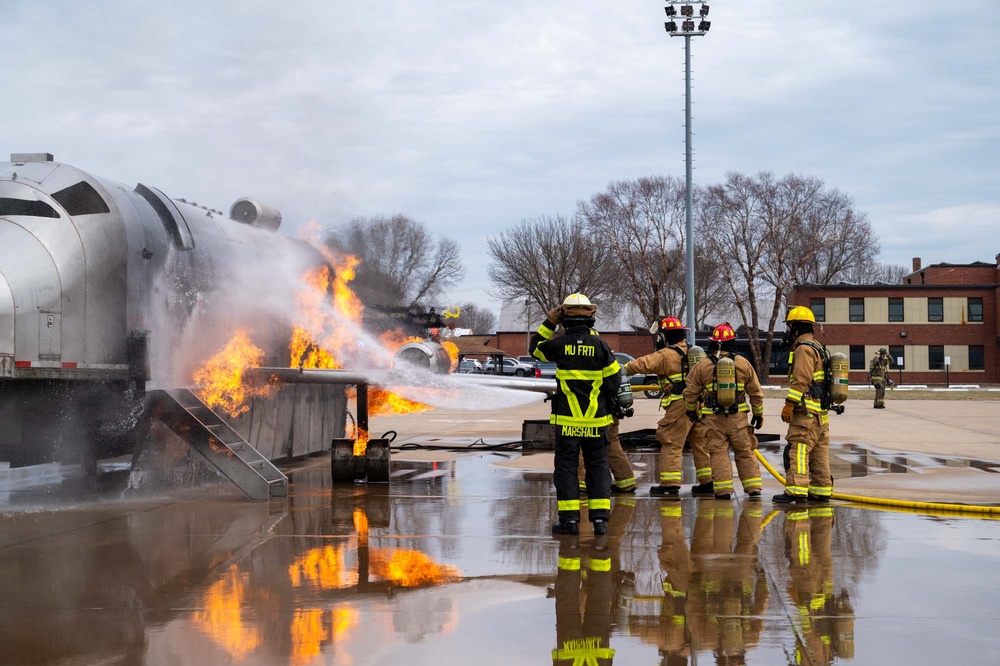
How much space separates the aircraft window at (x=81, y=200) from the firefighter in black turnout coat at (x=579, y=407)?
183 inches

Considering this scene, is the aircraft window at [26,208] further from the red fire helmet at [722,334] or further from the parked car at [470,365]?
the parked car at [470,365]

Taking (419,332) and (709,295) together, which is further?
(709,295)

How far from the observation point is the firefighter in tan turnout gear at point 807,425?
31.4 ft

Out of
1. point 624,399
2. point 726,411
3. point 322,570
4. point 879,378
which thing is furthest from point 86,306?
point 879,378

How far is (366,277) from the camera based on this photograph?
15.1m

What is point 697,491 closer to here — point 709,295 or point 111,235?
point 111,235

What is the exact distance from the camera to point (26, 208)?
9.23 m

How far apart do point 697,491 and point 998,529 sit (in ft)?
10.3

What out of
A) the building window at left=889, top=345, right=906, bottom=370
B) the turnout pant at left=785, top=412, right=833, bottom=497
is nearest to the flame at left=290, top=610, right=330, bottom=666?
the turnout pant at left=785, top=412, right=833, bottom=497

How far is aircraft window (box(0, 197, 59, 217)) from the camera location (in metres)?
9.20

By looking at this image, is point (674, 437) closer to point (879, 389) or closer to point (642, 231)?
point (879, 389)

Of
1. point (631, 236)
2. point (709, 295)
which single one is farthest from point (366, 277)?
point (709, 295)

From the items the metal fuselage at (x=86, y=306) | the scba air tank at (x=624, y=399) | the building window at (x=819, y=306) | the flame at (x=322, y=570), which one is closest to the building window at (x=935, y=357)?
the building window at (x=819, y=306)

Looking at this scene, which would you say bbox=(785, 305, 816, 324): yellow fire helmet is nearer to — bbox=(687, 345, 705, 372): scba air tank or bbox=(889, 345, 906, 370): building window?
bbox=(687, 345, 705, 372): scba air tank
